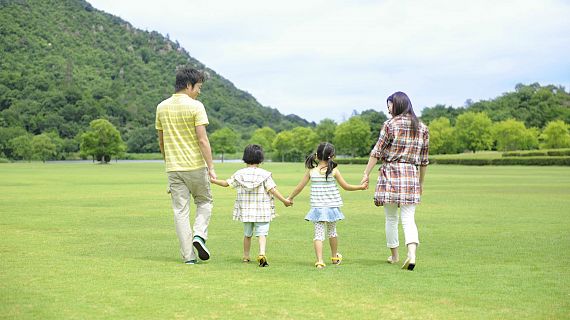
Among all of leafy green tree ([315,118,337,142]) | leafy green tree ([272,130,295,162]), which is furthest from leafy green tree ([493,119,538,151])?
leafy green tree ([272,130,295,162])

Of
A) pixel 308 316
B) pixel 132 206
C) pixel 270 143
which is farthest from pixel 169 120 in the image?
pixel 270 143

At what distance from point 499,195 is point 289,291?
1748 centimetres

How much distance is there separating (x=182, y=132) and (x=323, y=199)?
6.58 feet

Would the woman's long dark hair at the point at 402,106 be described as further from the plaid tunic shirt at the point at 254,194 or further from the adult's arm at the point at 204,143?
the adult's arm at the point at 204,143

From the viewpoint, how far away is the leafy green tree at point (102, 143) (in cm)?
10094

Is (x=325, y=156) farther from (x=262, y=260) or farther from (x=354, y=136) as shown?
(x=354, y=136)

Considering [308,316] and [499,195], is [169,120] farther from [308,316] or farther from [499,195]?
[499,195]

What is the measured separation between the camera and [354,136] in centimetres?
11238

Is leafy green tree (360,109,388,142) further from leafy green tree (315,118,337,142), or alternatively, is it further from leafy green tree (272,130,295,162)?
leafy green tree (272,130,295,162)

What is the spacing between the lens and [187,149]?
8977 mm

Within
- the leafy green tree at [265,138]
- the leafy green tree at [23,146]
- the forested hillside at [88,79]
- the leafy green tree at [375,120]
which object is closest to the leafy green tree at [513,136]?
the leafy green tree at [375,120]

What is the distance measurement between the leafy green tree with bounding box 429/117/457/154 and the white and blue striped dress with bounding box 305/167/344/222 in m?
93.4

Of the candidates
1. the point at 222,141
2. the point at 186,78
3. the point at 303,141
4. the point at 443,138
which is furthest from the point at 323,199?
the point at 222,141

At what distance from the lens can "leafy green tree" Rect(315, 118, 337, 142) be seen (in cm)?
12650
